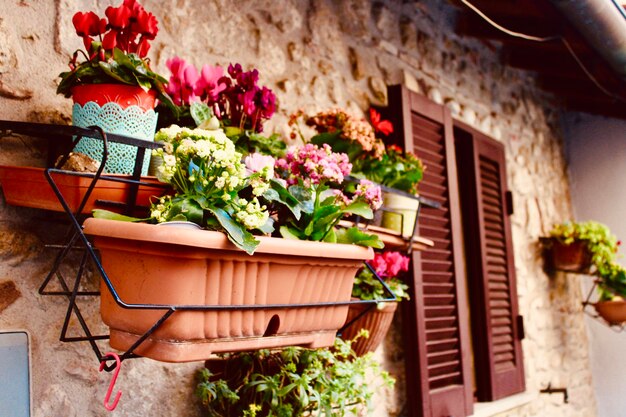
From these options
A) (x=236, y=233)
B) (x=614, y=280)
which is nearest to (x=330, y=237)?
(x=236, y=233)

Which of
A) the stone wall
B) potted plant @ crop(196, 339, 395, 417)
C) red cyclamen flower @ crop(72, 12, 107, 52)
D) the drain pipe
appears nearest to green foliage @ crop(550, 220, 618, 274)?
the stone wall

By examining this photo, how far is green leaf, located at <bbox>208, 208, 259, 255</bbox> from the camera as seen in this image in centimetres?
104

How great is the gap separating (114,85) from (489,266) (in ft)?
8.27

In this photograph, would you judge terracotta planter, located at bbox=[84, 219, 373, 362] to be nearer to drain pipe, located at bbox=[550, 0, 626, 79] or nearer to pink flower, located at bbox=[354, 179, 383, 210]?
pink flower, located at bbox=[354, 179, 383, 210]

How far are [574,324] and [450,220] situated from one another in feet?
6.84

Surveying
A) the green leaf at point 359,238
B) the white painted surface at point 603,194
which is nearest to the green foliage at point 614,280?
the white painted surface at point 603,194

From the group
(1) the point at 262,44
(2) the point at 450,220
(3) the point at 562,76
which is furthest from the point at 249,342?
(3) the point at 562,76

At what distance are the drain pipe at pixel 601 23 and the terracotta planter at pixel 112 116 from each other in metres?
1.77

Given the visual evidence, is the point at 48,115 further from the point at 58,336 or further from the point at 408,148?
the point at 408,148

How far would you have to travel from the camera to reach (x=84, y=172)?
1.11m

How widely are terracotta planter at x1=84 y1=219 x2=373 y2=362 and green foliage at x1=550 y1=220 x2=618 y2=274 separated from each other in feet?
9.66

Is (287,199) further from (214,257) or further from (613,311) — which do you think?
(613,311)

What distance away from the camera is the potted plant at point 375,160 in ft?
5.73

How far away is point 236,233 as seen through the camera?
105 cm
